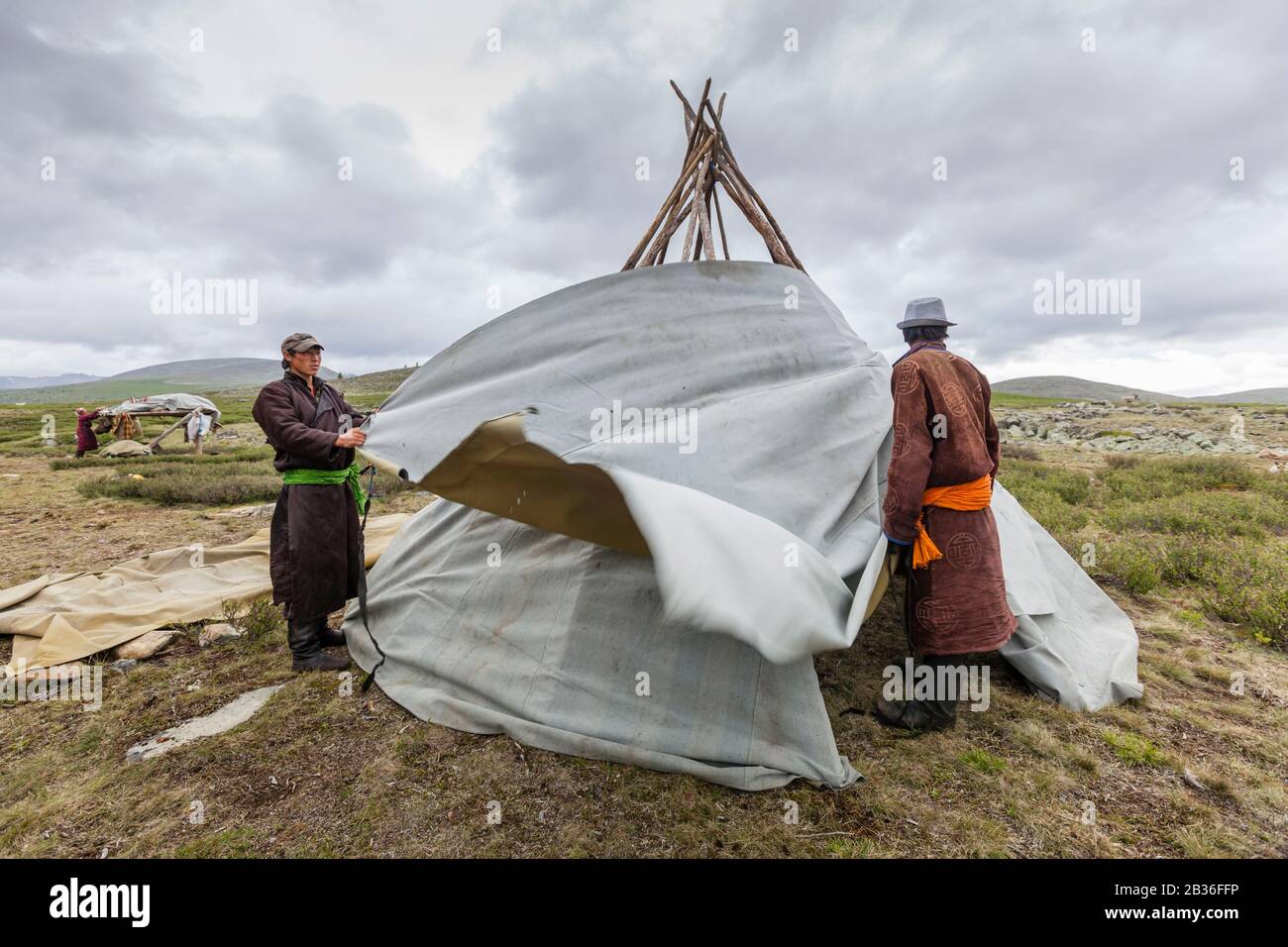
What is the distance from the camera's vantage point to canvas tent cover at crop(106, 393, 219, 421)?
16484 mm

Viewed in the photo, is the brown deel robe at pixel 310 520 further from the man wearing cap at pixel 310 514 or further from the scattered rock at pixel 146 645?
the scattered rock at pixel 146 645

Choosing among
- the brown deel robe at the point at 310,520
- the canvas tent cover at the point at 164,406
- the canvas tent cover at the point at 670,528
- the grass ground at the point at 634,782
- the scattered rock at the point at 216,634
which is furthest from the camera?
the canvas tent cover at the point at 164,406

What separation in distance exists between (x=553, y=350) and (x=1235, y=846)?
340 centimetres

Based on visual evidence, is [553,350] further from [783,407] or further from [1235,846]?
[1235,846]

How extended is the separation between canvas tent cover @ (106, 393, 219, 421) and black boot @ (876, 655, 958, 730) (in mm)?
19527

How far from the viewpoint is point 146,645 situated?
3.82 meters

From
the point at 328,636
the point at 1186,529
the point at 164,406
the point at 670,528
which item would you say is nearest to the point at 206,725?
the point at 328,636

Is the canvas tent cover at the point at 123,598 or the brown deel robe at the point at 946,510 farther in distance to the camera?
the canvas tent cover at the point at 123,598

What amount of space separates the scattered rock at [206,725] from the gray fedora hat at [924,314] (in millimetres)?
4208

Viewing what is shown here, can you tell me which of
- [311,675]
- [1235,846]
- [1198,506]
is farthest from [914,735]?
[1198,506]

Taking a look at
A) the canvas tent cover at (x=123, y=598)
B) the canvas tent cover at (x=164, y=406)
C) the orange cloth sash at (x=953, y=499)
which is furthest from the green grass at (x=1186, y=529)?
the canvas tent cover at (x=164, y=406)

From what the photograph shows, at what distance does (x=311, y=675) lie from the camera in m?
3.52

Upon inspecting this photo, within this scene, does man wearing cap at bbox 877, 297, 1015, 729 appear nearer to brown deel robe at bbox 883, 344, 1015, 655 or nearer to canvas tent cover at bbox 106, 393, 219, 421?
brown deel robe at bbox 883, 344, 1015, 655

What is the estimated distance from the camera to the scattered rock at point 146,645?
376cm
